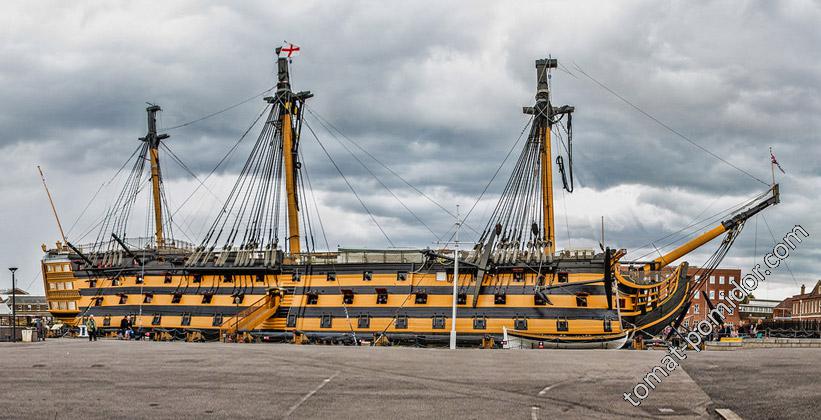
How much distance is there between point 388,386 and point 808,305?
111 m

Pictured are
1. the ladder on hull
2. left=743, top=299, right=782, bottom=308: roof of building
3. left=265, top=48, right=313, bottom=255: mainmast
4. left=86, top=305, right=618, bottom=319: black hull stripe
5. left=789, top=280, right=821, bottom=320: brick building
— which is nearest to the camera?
left=86, top=305, right=618, bottom=319: black hull stripe

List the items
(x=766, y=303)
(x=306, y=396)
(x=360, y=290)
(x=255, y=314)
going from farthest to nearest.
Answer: (x=766, y=303), (x=255, y=314), (x=360, y=290), (x=306, y=396)

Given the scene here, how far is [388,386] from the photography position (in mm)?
20859

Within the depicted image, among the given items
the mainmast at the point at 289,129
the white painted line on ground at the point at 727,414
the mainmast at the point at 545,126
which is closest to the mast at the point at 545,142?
the mainmast at the point at 545,126

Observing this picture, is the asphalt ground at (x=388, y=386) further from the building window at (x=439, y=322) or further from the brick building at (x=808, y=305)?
the brick building at (x=808, y=305)

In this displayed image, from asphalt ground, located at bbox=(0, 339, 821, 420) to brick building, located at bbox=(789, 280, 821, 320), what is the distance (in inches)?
3617

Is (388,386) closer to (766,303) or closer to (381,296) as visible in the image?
(381,296)

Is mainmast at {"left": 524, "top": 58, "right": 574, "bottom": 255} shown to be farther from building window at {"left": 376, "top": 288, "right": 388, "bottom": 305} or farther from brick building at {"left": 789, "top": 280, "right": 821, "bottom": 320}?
brick building at {"left": 789, "top": 280, "right": 821, "bottom": 320}

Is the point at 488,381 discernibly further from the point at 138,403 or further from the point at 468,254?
the point at 468,254

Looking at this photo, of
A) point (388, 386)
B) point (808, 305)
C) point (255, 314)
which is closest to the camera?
point (388, 386)

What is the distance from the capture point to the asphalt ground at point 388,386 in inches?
672

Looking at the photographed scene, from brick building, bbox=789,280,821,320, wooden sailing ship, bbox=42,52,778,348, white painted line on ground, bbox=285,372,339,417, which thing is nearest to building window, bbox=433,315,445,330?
wooden sailing ship, bbox=42,52,778,348

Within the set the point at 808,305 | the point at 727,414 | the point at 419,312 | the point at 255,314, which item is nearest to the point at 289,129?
the point at 255,314

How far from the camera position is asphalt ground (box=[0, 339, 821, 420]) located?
56.0ft
